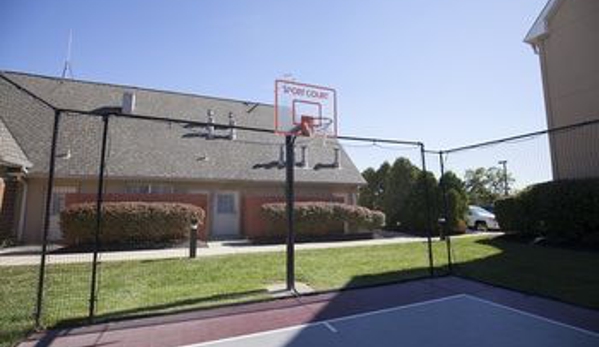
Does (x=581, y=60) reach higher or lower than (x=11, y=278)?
higher

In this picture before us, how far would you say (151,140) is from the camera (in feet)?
56.5

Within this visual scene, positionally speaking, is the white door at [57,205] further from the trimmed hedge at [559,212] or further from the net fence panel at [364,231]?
the trimmed hedge at [559,212]

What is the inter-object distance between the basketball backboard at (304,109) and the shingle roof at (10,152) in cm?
966

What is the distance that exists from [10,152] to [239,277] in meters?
10.4

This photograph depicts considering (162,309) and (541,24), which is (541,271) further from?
(541,24)

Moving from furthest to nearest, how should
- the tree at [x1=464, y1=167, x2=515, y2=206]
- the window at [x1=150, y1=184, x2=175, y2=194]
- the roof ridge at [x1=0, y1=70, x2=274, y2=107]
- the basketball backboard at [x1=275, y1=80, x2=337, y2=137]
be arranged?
the tree at [x1=464, y1=167, x2=515, y2=206], the roof ridge at [x1=0, y1=70, x2=274, y2=107], the window at [x1=150, y1=184, x2=175, y2=194], the basketball backboard at [x1=275, y1=80, x2=337, y2=137]

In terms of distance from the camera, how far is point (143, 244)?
1331 cm

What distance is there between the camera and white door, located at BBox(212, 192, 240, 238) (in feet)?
55.3

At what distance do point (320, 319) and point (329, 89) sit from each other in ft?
18.6

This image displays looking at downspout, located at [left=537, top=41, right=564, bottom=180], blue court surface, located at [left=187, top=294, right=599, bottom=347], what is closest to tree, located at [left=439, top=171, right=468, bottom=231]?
downspout, located at [left=537, top=41, right=564, bottom=180]

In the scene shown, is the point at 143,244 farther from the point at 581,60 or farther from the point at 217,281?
the point at 581,60

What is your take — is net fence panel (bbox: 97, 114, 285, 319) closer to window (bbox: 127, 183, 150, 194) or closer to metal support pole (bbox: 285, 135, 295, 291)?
window (bbox: 127, 183, 150, 194)

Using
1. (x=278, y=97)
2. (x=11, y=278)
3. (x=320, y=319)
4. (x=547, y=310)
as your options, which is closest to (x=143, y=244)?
(x=11, y=278)

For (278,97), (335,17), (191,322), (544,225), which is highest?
(335,17)
